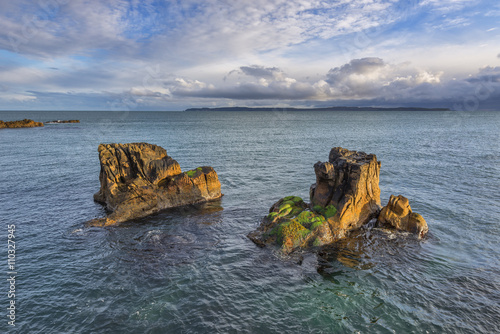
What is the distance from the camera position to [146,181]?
34.0m

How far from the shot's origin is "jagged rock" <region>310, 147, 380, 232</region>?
2586 cm

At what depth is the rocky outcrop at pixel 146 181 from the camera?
31750mm

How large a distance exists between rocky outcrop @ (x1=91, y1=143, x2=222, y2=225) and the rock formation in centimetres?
1164

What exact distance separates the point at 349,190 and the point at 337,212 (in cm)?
237

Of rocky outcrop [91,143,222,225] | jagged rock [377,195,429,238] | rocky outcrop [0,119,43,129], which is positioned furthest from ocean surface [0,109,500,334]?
rocky outcrop [0,119,43,129]

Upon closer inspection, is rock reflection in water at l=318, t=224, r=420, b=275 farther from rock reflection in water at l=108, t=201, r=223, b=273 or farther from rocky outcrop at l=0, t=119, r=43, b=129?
rocky outcrop at l=0, t=119, r=43, b=129

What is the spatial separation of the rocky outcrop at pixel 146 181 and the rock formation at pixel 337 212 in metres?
11.6

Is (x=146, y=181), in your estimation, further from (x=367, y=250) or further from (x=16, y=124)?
(x=16, y=124)

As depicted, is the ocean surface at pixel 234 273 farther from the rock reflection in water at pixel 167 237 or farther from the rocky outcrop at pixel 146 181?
the rocky outcrop at pixel 146 181

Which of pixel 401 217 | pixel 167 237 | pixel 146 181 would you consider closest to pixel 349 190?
pixel 401 217

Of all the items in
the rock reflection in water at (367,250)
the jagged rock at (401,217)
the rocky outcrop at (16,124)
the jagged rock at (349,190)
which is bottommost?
the rock reflection in water at (367,250)

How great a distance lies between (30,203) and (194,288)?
90.6 feet

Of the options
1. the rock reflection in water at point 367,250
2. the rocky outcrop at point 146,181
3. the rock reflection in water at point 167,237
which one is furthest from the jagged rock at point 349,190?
the rocky outcrop at point 146,181

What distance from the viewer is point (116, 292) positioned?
1791 cm
